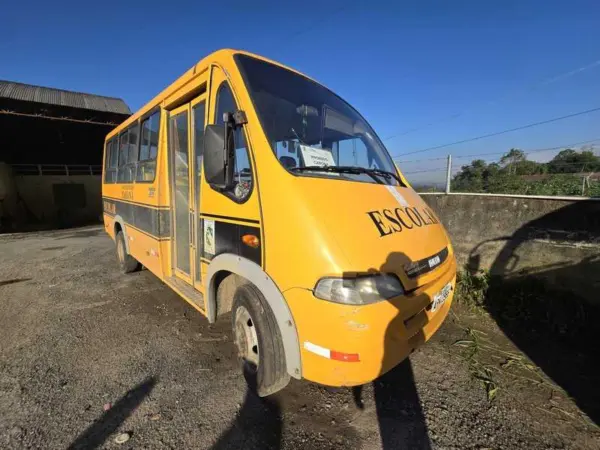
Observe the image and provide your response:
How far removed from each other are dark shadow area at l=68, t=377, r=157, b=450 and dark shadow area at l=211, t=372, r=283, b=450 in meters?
0.76

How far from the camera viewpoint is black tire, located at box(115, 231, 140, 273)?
5391 mm

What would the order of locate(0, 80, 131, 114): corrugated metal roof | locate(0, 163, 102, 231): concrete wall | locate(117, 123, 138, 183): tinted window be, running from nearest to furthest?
1. locate(117, 123, 138, 183): tinted window
2. locate(0, 80, 131, 114): corrugated metal roof
3. locate(0, 163, 102, 231): concrete wall

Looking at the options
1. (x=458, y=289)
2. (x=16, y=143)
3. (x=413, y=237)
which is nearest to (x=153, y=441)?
(x=413, y=237)

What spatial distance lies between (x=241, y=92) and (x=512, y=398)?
3.35 m

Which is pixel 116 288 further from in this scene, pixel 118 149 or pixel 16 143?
pixel 16 143

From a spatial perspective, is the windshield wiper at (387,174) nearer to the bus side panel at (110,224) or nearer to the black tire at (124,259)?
the black tire at (124,259)

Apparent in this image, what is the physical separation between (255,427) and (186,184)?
8.58ft

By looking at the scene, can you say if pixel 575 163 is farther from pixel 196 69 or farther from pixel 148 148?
pixel 148 148

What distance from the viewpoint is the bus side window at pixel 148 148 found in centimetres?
382

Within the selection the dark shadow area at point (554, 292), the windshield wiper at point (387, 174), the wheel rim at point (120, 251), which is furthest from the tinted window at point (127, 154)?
the dark shadow area at point (554, 292)

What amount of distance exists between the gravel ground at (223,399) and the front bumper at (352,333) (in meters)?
0.59

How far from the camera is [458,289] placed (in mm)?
4324

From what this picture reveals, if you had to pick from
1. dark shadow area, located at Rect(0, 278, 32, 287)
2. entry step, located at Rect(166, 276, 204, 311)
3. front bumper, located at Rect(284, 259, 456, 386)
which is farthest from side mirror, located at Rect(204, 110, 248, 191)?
dark shadow area, located at Rect(0, 278, 32, 287)

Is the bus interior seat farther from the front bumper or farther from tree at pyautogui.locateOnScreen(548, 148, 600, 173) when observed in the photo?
tree at pyautogui.locateOnScreen(548, 148, 600, 173)
